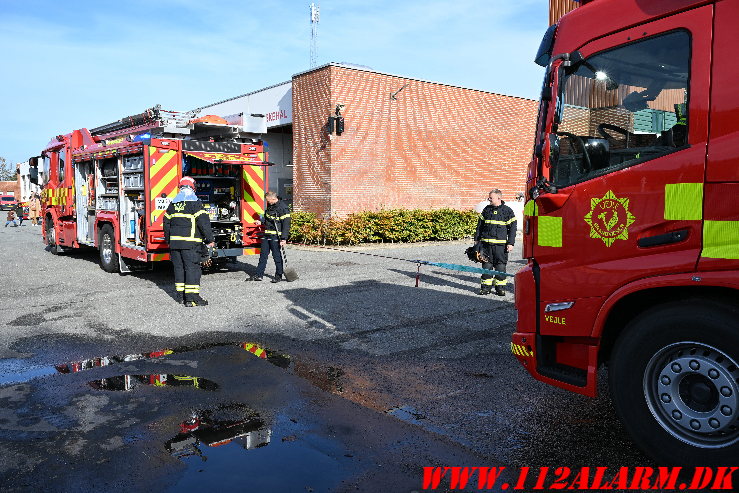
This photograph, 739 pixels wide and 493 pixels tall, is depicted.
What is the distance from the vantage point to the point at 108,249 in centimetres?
1112

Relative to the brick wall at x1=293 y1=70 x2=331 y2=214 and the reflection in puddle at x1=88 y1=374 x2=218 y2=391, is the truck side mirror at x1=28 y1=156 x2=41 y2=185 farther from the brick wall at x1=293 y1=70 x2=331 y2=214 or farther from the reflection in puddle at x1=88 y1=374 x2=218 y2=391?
the reflection in puddle at x1=88 y1=374 x2=218 y2=391

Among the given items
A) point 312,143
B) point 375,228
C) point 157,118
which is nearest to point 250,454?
point 157,118

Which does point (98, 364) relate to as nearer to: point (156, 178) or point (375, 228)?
point (156, 178)

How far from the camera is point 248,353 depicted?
5629 millimetres

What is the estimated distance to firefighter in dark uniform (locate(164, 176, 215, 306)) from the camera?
798 cm

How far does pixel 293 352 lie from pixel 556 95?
11.4 ft

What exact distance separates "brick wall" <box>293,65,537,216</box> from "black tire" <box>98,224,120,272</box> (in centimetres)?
786

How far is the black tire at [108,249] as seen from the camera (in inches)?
430

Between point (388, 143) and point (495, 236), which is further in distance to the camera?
point (388, 143)

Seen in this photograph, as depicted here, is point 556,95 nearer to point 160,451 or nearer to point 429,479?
point 429,479

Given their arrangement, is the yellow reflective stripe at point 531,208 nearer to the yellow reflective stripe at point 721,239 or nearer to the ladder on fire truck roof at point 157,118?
the yellow reflective stripe at point 721,239

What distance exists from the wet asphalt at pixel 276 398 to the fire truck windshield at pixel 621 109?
1.76 metres

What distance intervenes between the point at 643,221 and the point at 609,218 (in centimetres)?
20

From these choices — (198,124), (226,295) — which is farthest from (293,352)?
(198,124)
